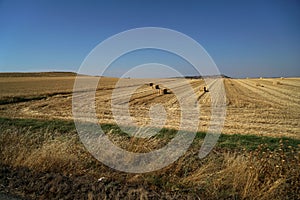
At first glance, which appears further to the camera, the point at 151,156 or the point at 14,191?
the point at 151,156

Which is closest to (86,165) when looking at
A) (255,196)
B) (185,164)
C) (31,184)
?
(31,184)

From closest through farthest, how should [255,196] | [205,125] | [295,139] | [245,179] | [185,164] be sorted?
[255,196] < [245,179] < [185,164] < [295,139] < [205,125]

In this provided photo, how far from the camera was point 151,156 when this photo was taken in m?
6.26

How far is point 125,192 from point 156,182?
2.44 ft

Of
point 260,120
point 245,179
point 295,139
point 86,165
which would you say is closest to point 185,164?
point 245,179

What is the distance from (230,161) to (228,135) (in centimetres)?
547

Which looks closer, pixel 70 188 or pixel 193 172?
pixel 70 188

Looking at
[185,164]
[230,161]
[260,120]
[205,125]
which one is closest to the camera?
[230,161]

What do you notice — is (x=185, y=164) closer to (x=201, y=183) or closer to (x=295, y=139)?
(x=201, y=183)

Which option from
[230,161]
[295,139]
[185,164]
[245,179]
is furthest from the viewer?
[295,139]

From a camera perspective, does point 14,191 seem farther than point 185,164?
No

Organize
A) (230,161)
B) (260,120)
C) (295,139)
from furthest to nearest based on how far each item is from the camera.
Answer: (260,120), (295,139), (230,161)

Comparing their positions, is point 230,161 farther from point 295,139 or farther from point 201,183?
point 295,139

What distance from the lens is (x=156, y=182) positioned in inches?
201
